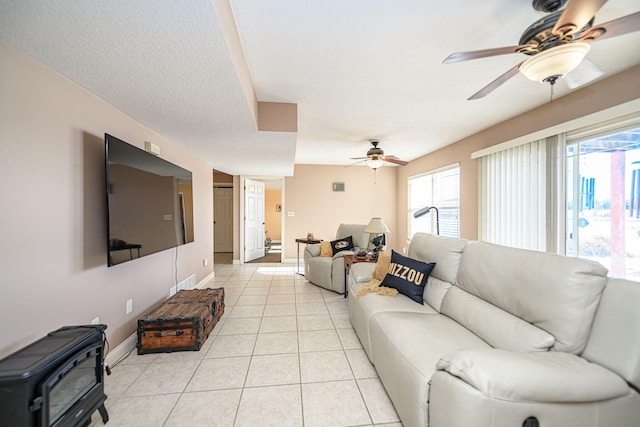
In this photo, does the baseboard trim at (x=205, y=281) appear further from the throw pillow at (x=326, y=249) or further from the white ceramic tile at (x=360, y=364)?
the white ceramic tile at (x=360, y=364)

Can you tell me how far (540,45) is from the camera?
133 cm

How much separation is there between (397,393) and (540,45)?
209 cm

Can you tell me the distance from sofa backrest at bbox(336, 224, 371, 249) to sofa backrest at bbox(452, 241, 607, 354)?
105 inches

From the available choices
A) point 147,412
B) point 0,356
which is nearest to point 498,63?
point 147,412

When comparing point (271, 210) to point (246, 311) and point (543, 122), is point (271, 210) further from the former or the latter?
point (543, 122)

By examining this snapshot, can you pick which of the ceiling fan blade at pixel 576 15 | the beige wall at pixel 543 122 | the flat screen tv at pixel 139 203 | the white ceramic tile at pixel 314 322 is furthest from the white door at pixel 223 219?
the ceiling fan blade at pixel 576 15

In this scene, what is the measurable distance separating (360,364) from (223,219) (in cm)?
651

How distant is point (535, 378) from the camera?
0.96 m

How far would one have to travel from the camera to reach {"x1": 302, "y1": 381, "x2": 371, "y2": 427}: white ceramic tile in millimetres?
1511

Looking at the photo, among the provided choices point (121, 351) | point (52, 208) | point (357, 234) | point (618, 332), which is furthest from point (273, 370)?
point (357, 234)

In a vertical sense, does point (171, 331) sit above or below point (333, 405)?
above

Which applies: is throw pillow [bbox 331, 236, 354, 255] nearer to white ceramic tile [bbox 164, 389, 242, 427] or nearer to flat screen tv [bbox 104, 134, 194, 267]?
flat screen tv [bbox 104, 134, 194, 267]

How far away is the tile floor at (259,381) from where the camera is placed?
1.55 metres

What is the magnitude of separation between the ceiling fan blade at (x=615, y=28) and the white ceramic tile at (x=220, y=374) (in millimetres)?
2888
